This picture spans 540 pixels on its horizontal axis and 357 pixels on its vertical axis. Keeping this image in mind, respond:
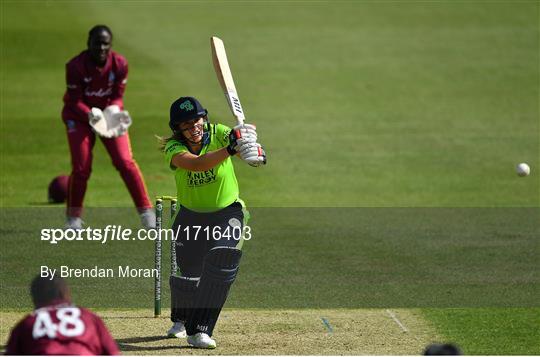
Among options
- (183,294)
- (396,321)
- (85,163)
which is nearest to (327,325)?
(396,321)

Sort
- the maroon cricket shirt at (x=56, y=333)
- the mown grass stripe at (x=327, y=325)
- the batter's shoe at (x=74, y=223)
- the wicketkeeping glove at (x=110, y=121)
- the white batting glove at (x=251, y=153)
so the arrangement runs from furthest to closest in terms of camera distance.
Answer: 1. the batter's shoe at (x=74, y=223)
2. the wicketkeeping glove at (x=110, y=121)
3. the mown grass stripe at (x=327, y=325)
4. the white batting glove at (x=251, y=153)
5. the maroon cricket shirt at (x=56, y=333)

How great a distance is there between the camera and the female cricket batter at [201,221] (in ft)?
31.9

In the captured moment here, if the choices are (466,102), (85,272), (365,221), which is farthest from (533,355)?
(466,102)

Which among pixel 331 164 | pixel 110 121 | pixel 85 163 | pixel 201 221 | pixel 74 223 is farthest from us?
pixel 331 164

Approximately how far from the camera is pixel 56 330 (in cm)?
669

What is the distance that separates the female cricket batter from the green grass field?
0.38 meters

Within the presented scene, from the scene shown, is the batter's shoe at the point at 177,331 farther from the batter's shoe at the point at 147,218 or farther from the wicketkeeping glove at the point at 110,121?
the batter's shoe at the point at 147,218

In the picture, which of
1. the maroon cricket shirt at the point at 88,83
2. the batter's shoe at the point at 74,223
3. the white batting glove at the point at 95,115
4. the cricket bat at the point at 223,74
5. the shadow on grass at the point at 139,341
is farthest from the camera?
the batter's shoe at the point at 74,223

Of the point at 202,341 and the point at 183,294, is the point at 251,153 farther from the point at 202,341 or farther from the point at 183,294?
the point at 202,341

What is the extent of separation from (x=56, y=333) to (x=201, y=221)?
3248 mm

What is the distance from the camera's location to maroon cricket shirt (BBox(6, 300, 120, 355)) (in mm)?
6691

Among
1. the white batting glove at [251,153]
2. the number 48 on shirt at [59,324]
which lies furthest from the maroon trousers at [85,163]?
the number 48 on shirt at [59,324]

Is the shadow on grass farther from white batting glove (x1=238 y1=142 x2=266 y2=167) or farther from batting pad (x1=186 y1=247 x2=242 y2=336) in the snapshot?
white batting glove (x1=238 y1=142 x2=266 y2=167)

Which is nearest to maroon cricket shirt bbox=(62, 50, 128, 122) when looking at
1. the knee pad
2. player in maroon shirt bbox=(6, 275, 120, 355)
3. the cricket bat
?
the cricket bat
